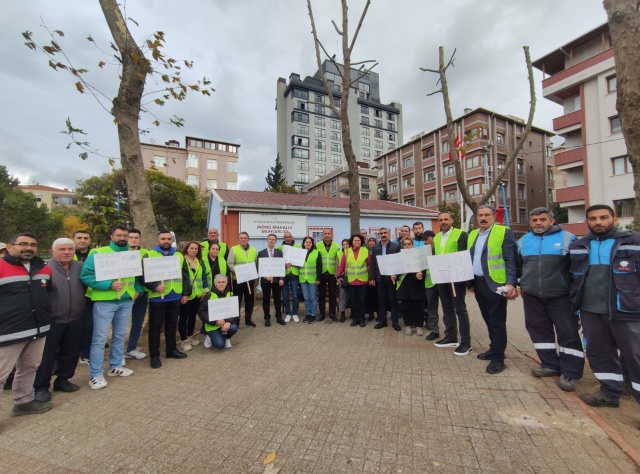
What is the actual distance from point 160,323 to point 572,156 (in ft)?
109

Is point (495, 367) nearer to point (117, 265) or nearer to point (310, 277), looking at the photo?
point (310, 277)

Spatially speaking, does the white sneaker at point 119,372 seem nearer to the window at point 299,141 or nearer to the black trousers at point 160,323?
the black trousers at point 160,323

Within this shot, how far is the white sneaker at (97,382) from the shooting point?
12.6 ft

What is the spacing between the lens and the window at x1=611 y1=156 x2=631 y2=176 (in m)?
22.8

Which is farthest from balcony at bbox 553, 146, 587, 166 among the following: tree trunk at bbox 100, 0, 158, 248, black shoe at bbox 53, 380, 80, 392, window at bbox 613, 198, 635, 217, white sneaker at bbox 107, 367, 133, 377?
black shoe at bbox 53, 380, 80, 392

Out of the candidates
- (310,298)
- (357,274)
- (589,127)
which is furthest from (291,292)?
(589,127)

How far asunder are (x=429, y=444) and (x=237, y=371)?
8.70 ft

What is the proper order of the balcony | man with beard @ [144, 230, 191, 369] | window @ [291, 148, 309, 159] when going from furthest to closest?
window @ [291, 148, 309, 159]
the balcony
man with beard @ [144, 230, 191, 369]

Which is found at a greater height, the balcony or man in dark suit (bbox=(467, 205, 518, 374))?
the balcony

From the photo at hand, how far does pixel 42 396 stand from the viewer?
349 cm

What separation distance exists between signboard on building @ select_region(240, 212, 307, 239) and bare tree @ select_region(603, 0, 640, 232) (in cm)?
1098

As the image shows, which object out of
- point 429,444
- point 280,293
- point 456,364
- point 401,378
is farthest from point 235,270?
point 429,444

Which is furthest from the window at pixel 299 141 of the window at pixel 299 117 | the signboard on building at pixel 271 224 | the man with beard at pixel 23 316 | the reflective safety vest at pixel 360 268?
the man with beard at pixel 23 316

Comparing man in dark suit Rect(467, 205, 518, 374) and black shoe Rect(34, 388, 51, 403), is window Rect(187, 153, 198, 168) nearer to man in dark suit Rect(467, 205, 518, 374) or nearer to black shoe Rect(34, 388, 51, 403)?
black shoe Rect(34, 388, 51, 403)
